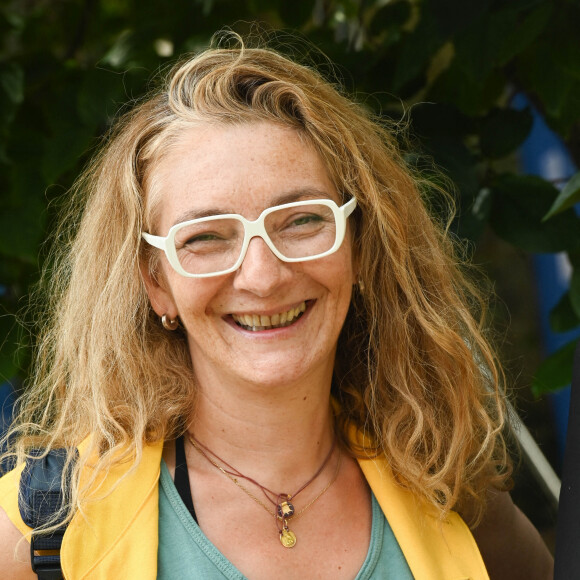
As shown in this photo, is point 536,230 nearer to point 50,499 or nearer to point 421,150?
point 421,150

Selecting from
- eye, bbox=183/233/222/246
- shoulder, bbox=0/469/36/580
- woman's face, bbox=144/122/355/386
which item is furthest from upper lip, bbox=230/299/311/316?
shoulder, bbox=0/469/36/580

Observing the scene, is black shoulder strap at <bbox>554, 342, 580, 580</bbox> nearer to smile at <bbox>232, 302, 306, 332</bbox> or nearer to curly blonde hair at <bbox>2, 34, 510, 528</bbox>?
curly blonde hair at <bbox>2, 34, 510, 528</bbox>

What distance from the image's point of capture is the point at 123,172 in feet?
6.44

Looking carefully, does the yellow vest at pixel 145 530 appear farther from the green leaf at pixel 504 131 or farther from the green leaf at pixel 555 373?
the green leaf at pixel 504 131

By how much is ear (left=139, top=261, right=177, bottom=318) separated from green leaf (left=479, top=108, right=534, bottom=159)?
1.04 meters

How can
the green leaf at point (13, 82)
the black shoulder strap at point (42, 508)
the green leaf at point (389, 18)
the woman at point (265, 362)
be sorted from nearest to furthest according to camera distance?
the black shoulder strap at point (42, 508) → the woman at point (265, 362) → the green leaf at point (13, 82) → the green leaf at point (389, 18)

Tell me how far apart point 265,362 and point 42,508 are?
501 mm

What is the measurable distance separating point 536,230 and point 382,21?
0.86 metres

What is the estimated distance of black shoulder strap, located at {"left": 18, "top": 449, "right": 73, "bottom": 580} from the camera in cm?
166

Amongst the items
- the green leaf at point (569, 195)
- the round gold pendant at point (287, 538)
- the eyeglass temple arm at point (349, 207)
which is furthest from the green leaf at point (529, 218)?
the round gold pendant at point (287, 538)

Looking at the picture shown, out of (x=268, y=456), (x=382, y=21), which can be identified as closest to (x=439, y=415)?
(x=268, y=456)

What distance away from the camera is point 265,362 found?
1.80 meters

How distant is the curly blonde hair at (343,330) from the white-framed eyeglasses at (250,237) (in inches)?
5.6

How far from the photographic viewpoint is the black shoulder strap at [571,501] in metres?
1.56
